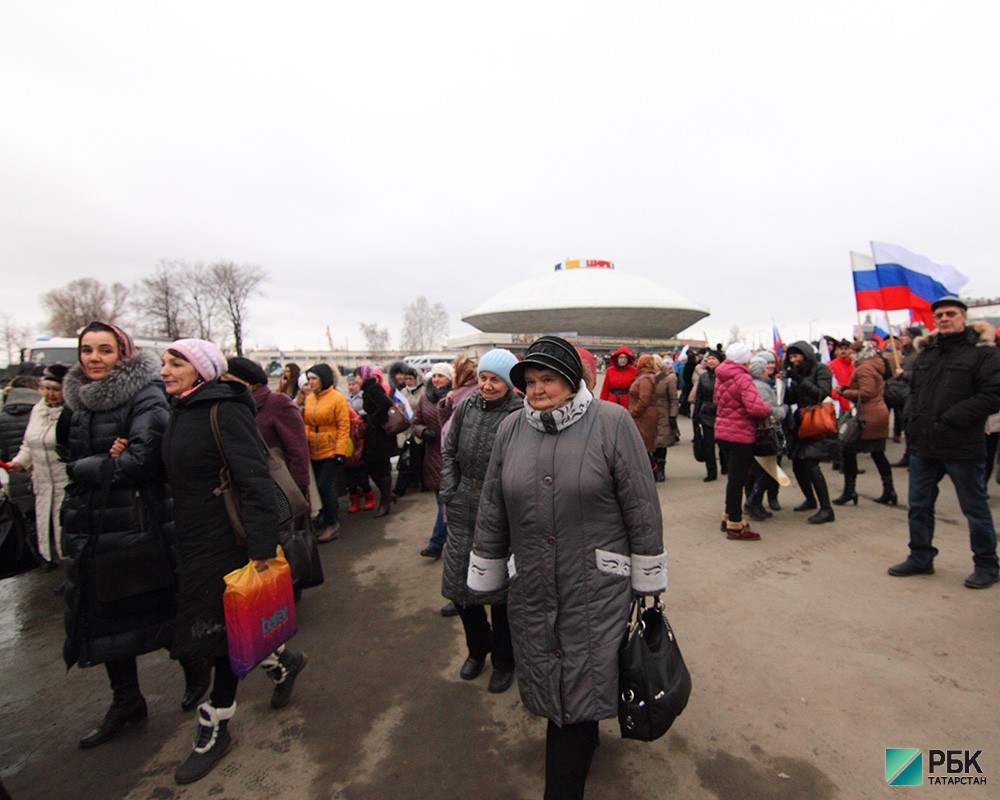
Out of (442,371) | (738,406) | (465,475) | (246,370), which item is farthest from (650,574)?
(442,371)

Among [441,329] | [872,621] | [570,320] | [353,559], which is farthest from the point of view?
[441,329]

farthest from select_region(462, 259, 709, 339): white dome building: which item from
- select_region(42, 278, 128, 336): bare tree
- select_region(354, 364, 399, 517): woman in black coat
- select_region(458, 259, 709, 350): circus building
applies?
select_region(354, 364, 399, 517): woman in black coat

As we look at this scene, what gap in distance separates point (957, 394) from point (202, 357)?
4719 mm

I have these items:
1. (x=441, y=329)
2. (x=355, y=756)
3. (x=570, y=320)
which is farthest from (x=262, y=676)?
(x=441, y=329)

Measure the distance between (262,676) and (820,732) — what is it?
2943 mm

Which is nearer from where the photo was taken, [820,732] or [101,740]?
[820,732]

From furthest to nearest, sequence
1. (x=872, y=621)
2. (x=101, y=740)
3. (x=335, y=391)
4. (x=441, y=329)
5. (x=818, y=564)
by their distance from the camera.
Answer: (x=441, y=329) → (x=335, y=391) → (x=818, y=564) → (x=872, y=621) → (x=101, y=740)

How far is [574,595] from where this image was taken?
1862 mm

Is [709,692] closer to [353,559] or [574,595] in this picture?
[574,595]

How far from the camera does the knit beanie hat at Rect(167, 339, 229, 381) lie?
2352 millimetres

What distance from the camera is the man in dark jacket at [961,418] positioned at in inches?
137

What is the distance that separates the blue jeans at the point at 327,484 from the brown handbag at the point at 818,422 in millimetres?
4898

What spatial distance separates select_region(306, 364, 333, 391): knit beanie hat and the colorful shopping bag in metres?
3.26

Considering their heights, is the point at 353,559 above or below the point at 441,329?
below
